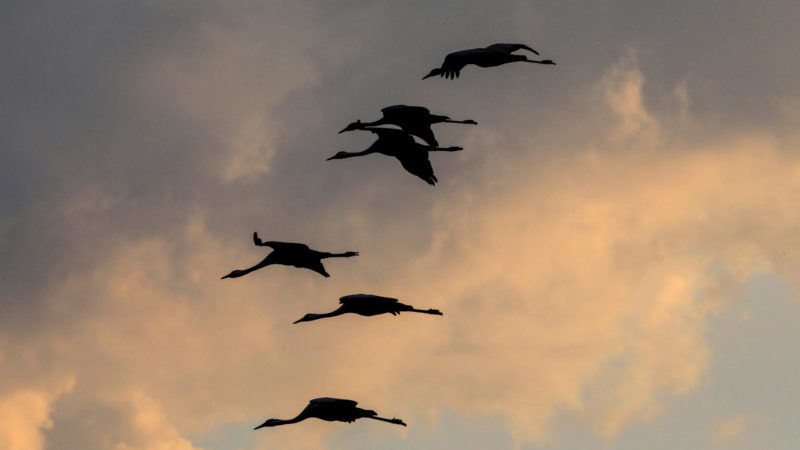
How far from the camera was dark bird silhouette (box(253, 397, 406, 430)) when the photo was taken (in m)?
52.3

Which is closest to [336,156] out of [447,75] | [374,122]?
[374,122]

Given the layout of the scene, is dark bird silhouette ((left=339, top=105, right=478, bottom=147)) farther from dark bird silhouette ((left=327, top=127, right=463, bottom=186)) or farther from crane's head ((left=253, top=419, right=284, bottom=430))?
crane's head ((left=253, top=419, right=284, bottom=430))

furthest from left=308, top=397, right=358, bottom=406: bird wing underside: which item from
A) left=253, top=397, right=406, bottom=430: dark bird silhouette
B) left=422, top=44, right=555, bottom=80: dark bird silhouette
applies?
left=422, top=44, right=555, bottom=80: dark bird silhouette

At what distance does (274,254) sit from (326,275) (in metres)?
1.95

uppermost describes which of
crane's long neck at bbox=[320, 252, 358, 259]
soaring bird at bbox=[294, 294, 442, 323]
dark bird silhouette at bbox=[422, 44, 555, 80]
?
dark bird silhouette at bbox=[422, 44, 555, 80]

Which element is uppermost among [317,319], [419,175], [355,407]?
[419,175]

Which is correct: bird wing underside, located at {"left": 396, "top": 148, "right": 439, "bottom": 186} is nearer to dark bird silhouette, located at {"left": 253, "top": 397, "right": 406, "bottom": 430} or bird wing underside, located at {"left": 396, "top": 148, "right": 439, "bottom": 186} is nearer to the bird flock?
the bird flock

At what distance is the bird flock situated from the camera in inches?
2048

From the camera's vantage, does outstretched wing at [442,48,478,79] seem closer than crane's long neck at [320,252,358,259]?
Yes

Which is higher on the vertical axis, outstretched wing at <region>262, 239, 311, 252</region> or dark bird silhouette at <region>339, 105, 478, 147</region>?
dark bird silhouette at <region>339, 105, 478, 147</region>

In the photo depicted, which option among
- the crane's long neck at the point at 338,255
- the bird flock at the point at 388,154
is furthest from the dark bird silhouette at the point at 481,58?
the crane's long neck at the point at 338,255

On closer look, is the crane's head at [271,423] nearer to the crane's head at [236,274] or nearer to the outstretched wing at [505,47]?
A: the crane's head at [236,274]

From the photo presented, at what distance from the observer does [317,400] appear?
5297cm

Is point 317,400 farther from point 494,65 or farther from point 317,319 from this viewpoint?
point 494,65
